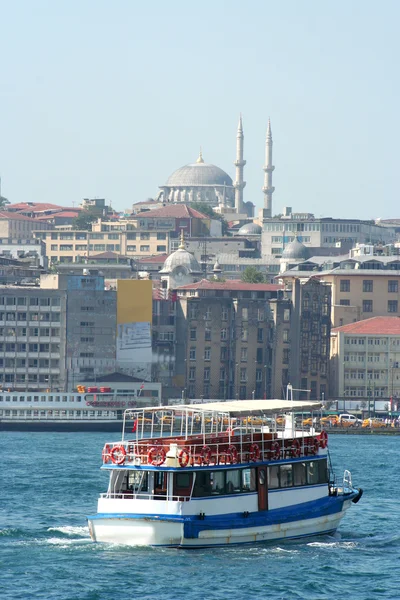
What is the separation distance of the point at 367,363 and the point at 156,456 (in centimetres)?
7469

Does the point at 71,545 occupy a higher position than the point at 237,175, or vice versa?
the point at 237,175

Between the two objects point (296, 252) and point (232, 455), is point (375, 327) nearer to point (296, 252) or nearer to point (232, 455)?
point (296, 252)

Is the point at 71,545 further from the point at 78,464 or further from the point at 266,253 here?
the point at 266,253

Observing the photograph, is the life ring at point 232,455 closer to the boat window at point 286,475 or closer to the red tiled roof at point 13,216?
the boat window at point 286,475

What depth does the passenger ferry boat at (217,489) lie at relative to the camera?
34.2m

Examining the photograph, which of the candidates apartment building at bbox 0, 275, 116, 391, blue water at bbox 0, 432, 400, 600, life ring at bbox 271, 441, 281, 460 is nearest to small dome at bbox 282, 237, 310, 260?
apartment building at bbox 0, 275, 116, 391

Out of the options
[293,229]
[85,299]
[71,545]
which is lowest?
[71,545]

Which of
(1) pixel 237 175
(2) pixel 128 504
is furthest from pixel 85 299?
(1) pixel 237 175

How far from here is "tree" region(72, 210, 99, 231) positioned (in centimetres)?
16875

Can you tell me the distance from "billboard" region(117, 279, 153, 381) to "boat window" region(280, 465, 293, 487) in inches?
2759

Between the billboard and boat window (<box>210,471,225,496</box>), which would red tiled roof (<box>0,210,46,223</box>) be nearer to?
the billboard

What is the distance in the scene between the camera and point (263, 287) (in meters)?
114

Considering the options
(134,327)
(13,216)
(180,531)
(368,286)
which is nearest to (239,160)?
(13,216)

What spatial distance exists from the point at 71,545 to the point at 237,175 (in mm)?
156240
